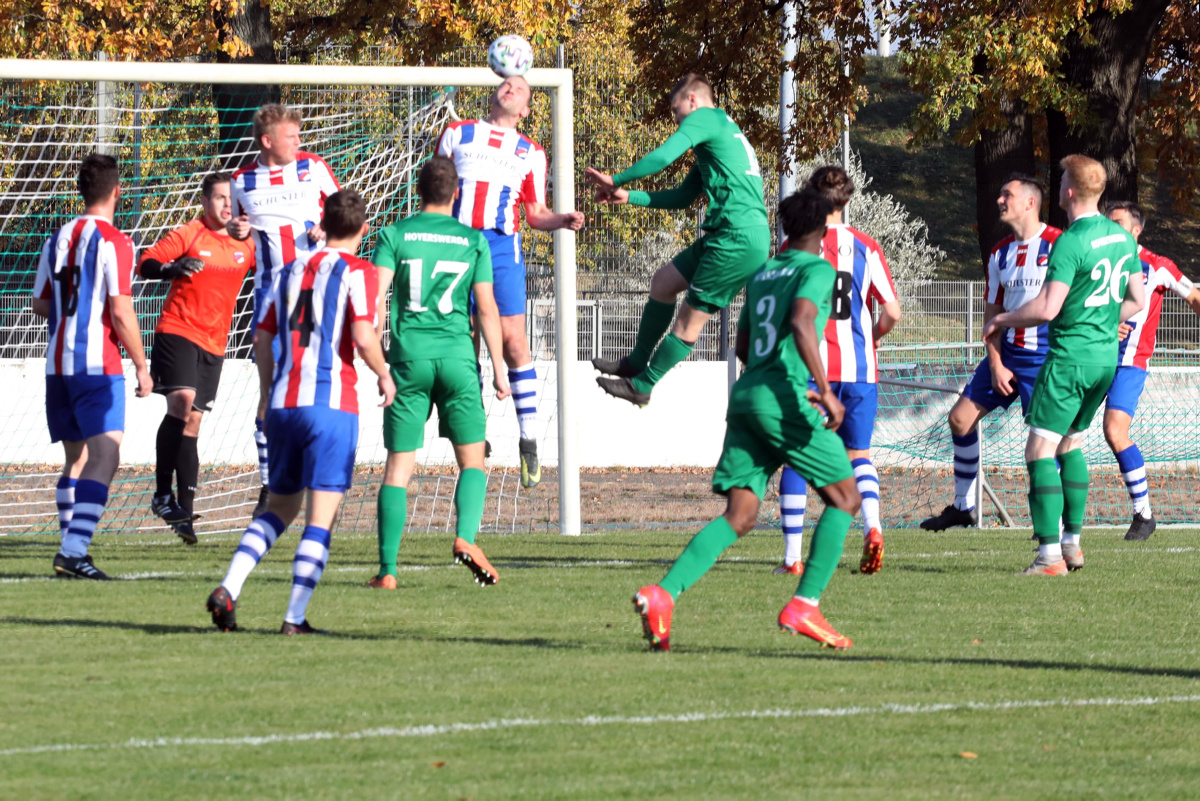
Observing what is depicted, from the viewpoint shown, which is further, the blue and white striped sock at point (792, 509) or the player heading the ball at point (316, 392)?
the blue and white striped sock at point (792, 509)

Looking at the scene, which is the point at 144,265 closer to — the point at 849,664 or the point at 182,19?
the point at 849,664

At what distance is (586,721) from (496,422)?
47.1 ft

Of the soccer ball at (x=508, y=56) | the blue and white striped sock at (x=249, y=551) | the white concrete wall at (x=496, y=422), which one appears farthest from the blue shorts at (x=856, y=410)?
the white concrete wall at (x=496, y=422)

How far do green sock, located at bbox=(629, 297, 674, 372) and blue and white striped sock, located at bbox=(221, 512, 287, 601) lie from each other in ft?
Answer: 10.8

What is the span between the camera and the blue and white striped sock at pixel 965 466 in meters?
10.3

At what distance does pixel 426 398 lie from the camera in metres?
7.80

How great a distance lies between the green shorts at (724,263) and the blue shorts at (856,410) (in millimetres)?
731


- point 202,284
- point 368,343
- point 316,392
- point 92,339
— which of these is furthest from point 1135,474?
point 92,339

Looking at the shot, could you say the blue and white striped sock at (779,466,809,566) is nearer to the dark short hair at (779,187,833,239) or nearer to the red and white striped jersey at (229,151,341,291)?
the dark short hair at (779,187,833,239)

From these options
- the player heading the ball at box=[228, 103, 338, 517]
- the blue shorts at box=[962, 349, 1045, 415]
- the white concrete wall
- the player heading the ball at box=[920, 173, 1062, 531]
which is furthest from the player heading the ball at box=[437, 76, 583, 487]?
the white concrete wall

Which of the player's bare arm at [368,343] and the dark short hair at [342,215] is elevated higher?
the dark short hair at [342,215]

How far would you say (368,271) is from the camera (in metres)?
6.45

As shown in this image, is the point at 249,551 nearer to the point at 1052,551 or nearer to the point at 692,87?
the point at 692,87

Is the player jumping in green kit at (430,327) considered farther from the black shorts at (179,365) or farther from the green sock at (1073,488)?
the green sock at (1073,488)
